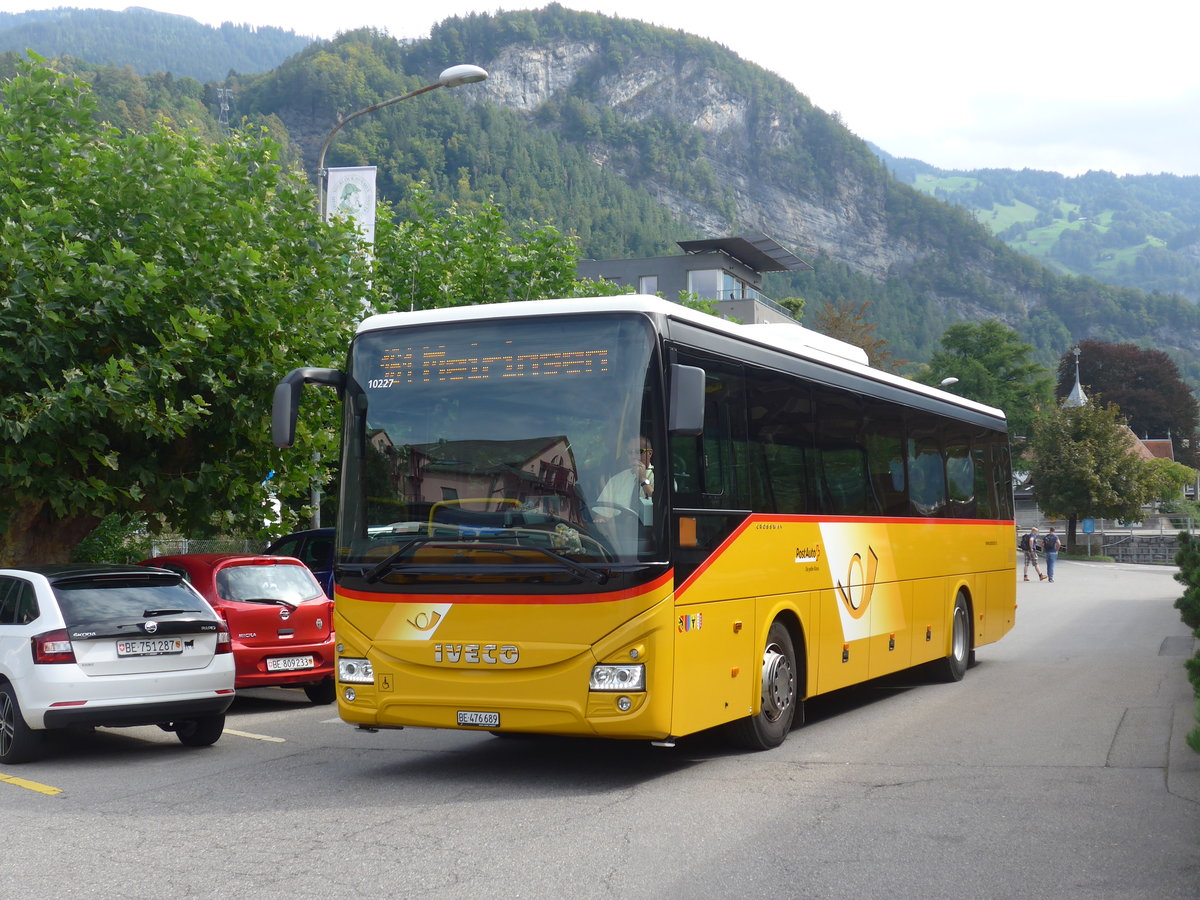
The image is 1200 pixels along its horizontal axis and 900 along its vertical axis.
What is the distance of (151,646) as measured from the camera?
34.4ft

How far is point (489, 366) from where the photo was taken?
9039 millimetres

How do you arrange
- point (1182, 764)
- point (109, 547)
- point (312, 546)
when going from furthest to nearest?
point (109, 547)
point (312, 546)
point (1182, 764)

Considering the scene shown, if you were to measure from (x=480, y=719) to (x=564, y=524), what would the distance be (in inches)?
55.0

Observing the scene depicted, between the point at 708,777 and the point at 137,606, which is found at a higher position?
the point at 137,606

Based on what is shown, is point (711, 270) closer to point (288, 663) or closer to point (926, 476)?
point (926, 476)

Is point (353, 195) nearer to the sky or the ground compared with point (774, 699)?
nearer to the sky

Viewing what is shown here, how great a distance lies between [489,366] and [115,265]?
7.03m

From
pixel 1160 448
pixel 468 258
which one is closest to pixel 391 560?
pixel 468 258

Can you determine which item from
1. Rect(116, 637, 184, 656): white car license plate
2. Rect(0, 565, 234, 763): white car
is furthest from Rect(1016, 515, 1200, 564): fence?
Rect(116, 637, 184, 656): white car license plate

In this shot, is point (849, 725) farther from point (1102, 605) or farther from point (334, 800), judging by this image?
point (1102, 605)

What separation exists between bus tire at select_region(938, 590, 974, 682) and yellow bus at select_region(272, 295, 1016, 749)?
17.2 ft

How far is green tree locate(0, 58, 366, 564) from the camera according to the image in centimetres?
1388

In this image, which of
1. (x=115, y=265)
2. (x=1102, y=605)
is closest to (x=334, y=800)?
(x=115, y=265)

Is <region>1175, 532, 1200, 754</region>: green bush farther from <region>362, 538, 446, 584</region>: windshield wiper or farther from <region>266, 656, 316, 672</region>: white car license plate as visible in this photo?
<region>266, 656, 316, 672</region>: white car license plate
